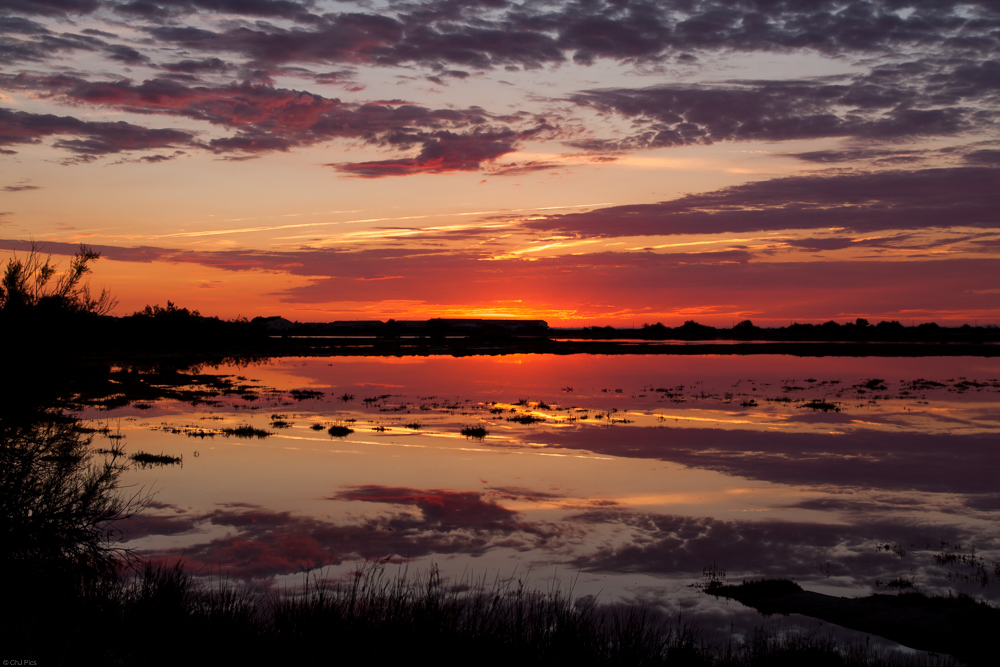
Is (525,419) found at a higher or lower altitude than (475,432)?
higher

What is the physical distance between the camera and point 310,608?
29.1 feet

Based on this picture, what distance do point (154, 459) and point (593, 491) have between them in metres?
13.3

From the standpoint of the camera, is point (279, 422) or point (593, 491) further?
point (279, 422)

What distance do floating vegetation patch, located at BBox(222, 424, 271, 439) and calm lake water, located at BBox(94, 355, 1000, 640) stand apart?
39 centimetres

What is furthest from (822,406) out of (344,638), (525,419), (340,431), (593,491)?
(344,638)

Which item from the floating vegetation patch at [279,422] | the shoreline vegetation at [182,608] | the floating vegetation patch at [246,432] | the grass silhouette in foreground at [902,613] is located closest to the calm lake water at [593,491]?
the floating vegetation patch at [279,422]

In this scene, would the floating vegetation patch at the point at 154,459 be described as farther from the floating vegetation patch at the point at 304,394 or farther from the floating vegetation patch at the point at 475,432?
the floating vegetation patch at the point at 304,394

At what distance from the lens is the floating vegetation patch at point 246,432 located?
2505cm

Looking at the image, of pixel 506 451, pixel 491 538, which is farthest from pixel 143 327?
pixel 491 538

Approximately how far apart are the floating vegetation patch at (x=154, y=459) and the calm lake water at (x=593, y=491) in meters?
0.52

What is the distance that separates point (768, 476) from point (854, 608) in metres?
8.58

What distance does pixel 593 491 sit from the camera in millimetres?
17219

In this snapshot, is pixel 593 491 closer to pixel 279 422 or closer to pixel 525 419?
pixel 525 419

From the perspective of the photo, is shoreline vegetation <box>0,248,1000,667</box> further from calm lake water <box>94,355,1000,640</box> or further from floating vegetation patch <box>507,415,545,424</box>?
floating vegetation patch <box>507,415,545,424</box>
